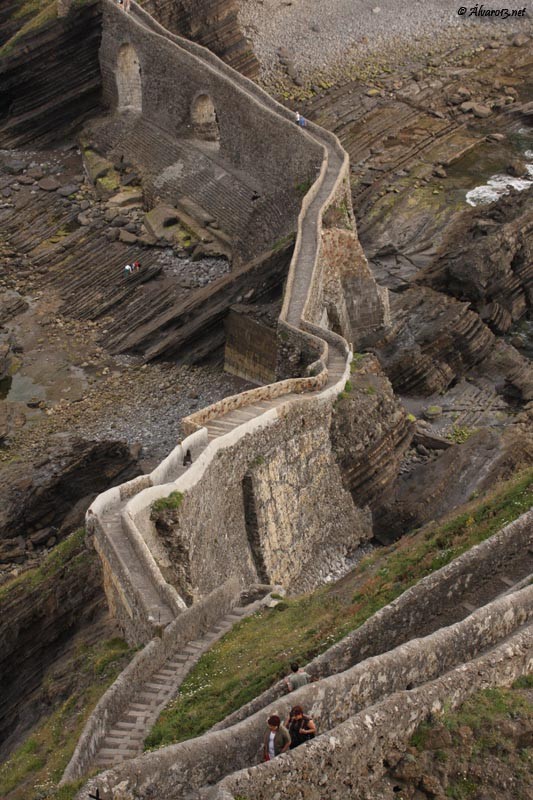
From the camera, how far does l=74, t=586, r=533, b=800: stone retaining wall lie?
15281 mm

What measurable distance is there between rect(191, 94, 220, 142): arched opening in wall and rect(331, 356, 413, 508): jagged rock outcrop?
19356mm

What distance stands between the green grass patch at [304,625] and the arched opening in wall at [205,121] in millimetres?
29544

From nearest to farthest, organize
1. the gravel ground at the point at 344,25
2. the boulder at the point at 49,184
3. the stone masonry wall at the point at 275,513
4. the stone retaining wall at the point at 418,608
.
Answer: the stone retaining wall at the point at 418,608, the stone masonry wall at the point at 275,513, the boulder at the point at 49,184, the gravel ground at the point at 344,25

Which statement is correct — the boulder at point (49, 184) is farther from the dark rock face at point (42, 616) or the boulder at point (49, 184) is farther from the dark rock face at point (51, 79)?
the dark rock face at point (42, 616)

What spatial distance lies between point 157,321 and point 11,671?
18.5m

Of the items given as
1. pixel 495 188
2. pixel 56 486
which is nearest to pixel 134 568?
pixel 56 486

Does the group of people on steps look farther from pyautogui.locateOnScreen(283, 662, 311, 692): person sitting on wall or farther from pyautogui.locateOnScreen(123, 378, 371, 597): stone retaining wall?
pyautogui.locateOnScreen(123, 378, 371, 597): stone retaining wall

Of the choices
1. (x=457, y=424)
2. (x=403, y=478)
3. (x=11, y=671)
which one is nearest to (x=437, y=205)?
(x=457, y=424)

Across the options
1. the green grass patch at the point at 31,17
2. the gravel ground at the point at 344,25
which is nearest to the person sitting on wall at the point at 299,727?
the green grass patch at the point at 31,17

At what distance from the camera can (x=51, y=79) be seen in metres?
58.2

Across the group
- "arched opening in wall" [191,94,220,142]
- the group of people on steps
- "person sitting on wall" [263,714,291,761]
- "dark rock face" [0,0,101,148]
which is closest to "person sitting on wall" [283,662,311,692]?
the group of people on steps

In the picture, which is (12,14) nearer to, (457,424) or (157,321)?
(157,321)

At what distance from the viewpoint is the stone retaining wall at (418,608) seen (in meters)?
18.5

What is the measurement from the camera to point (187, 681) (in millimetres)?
22688
